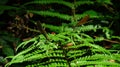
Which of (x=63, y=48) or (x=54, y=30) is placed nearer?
(x=63, y=48)

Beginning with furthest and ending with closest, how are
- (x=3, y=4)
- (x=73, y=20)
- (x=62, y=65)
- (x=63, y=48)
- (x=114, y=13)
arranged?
(x=3, y=4)
(x=114, y=13)
(x=73, y=20)
(x=63, y=48)
(x=62, y=65)

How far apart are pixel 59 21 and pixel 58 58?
132 cm

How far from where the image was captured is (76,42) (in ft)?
6.07

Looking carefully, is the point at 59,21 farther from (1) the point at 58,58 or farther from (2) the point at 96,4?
(1) the point at 58,58

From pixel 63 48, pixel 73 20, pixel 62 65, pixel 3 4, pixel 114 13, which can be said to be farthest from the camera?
pixel 3 4

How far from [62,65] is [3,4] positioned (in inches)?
66.5

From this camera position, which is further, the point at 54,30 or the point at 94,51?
the point at 54,30

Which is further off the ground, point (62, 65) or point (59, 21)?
point (62, 65)

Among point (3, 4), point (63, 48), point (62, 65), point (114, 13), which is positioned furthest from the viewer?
point (3, 4)

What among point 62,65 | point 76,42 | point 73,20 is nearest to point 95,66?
point 62,65

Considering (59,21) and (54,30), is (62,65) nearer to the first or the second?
(54,30)

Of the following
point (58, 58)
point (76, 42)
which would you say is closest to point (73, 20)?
point (76, 42)

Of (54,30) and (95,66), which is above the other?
(95,66)

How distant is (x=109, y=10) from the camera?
2.98m
